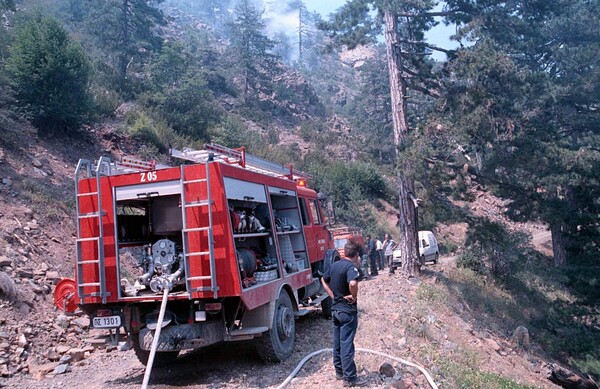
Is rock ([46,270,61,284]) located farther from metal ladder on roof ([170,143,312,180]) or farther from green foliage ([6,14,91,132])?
green foliage ([6,14,91,132])

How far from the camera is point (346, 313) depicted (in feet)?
20.1

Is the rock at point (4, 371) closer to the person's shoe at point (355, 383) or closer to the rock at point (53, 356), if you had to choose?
the rock at point (53, 356)

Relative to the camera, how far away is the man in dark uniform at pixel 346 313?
6.09 metres

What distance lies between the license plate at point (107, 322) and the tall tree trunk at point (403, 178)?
11.8 metres

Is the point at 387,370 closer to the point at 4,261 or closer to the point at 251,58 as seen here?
the point at 4,261

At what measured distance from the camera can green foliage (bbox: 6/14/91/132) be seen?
56.3ft

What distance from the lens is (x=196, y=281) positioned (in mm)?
6367

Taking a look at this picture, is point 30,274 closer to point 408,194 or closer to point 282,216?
point 282,216

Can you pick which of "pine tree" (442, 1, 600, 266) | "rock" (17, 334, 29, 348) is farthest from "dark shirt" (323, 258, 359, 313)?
"pine tree" (442, 1, 600, 266)

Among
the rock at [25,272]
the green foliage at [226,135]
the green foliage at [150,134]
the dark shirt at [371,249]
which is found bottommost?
the dark shirt at [371,249]

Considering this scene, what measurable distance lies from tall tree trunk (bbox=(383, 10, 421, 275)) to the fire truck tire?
982 cm

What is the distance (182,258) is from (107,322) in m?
1.34

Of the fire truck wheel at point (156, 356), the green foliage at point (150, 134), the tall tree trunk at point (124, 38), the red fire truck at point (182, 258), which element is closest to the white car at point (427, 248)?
the green foliage at point (150, 134)

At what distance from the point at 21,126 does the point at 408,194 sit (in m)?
13.6
